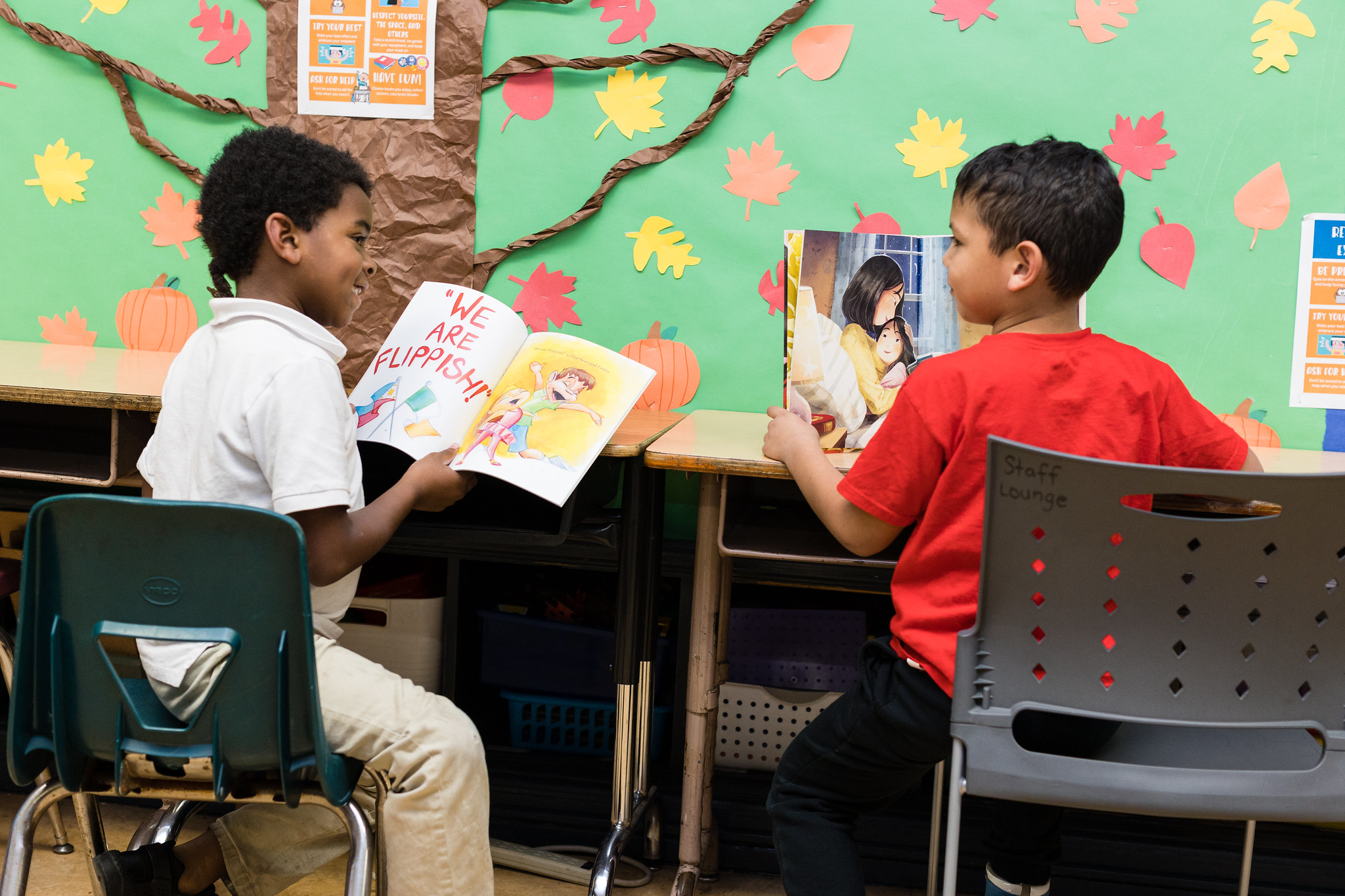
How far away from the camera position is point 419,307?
1525 mm

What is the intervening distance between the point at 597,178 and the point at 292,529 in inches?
50.0

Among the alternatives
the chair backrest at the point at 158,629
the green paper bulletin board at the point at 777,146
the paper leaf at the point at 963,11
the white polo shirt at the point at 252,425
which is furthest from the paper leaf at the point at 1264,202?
the chair backrest at the point at 158,629

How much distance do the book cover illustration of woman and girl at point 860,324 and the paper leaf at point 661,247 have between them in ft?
1.65

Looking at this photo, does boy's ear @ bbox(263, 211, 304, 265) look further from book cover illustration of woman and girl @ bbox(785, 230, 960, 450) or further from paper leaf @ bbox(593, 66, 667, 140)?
paper leaf @ bbox(593, 66, 667, 140)

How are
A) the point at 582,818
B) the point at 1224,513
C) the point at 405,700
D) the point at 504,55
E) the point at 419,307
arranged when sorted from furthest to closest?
the point at 504,55, the point at 582,818, the point at 419,307, the point at 1224,513, the point at 405,700

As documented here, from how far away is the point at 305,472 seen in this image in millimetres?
1077

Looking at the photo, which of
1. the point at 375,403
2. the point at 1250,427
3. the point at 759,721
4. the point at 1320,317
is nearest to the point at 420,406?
the point at 375,403

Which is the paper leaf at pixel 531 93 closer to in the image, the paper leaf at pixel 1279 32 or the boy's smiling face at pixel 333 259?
the boy's smiling face at pixel 333 259

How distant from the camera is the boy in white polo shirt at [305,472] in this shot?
110cm

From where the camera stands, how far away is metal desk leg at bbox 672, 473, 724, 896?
1.54 metres

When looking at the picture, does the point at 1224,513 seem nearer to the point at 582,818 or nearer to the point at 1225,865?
the point at 1225,865

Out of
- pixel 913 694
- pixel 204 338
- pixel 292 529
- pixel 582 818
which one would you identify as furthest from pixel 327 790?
pixel 582 818

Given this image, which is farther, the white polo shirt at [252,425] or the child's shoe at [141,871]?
the child's shoe at [141,871]

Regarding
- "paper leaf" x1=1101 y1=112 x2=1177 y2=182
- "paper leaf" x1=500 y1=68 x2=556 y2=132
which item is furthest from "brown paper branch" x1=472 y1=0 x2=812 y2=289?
"paper leaf" x1=1101 y1=112 x2=1177 y2=182
